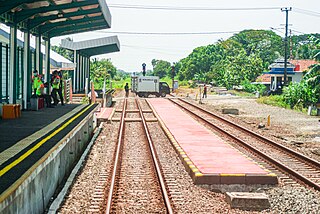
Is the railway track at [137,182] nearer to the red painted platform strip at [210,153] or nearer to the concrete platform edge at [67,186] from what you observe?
the concrete platform edge at [67,186]

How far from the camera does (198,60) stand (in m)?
109

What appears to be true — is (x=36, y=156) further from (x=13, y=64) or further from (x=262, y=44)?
(x=262, y=44)

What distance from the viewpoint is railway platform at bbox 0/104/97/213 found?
23.1ft

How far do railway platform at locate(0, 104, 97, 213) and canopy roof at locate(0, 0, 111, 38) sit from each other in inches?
135

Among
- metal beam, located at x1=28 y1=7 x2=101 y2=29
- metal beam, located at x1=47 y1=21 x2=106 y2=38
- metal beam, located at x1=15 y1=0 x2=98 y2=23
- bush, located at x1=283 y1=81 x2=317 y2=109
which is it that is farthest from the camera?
bush, located at x1=283 y1=81 x2=317 y2=109

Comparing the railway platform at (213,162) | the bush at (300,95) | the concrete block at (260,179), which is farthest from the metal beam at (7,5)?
the bush at (300,95)

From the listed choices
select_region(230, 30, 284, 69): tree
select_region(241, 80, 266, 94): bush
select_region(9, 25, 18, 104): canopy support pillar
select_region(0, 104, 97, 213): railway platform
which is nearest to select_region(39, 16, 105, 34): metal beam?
select_region(9, 25, 18, 104): canopy support pillar

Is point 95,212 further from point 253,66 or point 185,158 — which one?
point 253,66

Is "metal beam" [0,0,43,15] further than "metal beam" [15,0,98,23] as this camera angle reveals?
No

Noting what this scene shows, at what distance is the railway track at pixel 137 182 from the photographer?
9.13m

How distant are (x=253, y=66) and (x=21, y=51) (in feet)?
206

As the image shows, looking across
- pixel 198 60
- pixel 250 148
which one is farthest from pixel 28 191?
pixel 198 60

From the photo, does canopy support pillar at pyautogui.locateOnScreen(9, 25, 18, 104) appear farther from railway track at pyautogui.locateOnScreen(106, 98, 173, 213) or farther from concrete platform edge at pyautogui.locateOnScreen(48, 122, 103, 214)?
railway track at pyautogui.locateOnScreen(106, 98, 173, 213)

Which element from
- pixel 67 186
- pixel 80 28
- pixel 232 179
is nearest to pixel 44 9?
pixel 80 28
